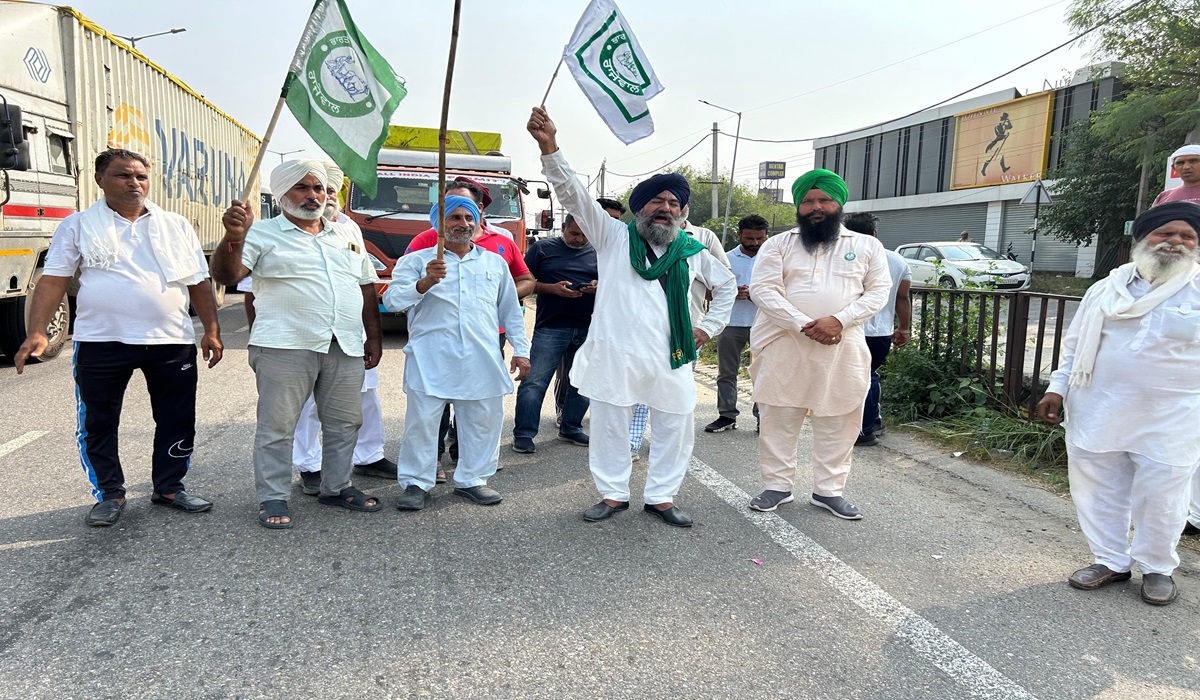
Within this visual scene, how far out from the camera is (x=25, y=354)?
3.56 m

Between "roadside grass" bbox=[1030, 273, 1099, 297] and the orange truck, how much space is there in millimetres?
14564

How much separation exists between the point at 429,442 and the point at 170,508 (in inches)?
50.4

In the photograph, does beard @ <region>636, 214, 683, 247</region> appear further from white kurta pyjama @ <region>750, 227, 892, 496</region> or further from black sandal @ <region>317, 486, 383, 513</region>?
black sandal @ <region>317, 486, 383, 513</region>

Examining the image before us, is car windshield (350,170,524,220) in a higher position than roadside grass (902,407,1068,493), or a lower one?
higher

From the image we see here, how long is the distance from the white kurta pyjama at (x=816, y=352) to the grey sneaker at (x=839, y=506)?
35mm

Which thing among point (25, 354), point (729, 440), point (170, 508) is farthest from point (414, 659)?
point (729, 440)

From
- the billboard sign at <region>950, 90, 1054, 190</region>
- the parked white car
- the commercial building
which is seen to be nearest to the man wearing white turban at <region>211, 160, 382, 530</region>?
the parked white car

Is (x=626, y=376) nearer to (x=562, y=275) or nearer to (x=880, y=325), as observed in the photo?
(x=562, y=275)

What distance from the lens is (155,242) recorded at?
12.2 feet

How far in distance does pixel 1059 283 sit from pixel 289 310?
80.0 ft

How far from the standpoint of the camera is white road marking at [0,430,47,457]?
16.2 feet

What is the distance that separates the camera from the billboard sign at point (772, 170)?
190ft

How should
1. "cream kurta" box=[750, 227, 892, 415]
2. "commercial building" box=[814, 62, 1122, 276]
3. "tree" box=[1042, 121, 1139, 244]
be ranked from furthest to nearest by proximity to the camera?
"commercial building" box=[814, 62, 1122, 276]
"tree" box=[1042, 121, 1139, 244]
"cream kurta" box=[750, 227, 892, 415]

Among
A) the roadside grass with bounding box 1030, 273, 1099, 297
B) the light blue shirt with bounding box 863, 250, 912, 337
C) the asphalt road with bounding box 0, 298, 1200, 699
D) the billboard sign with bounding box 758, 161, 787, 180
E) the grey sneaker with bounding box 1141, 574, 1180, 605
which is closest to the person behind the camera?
the asphalt road with bounding box 0, 298, 1200, 699
